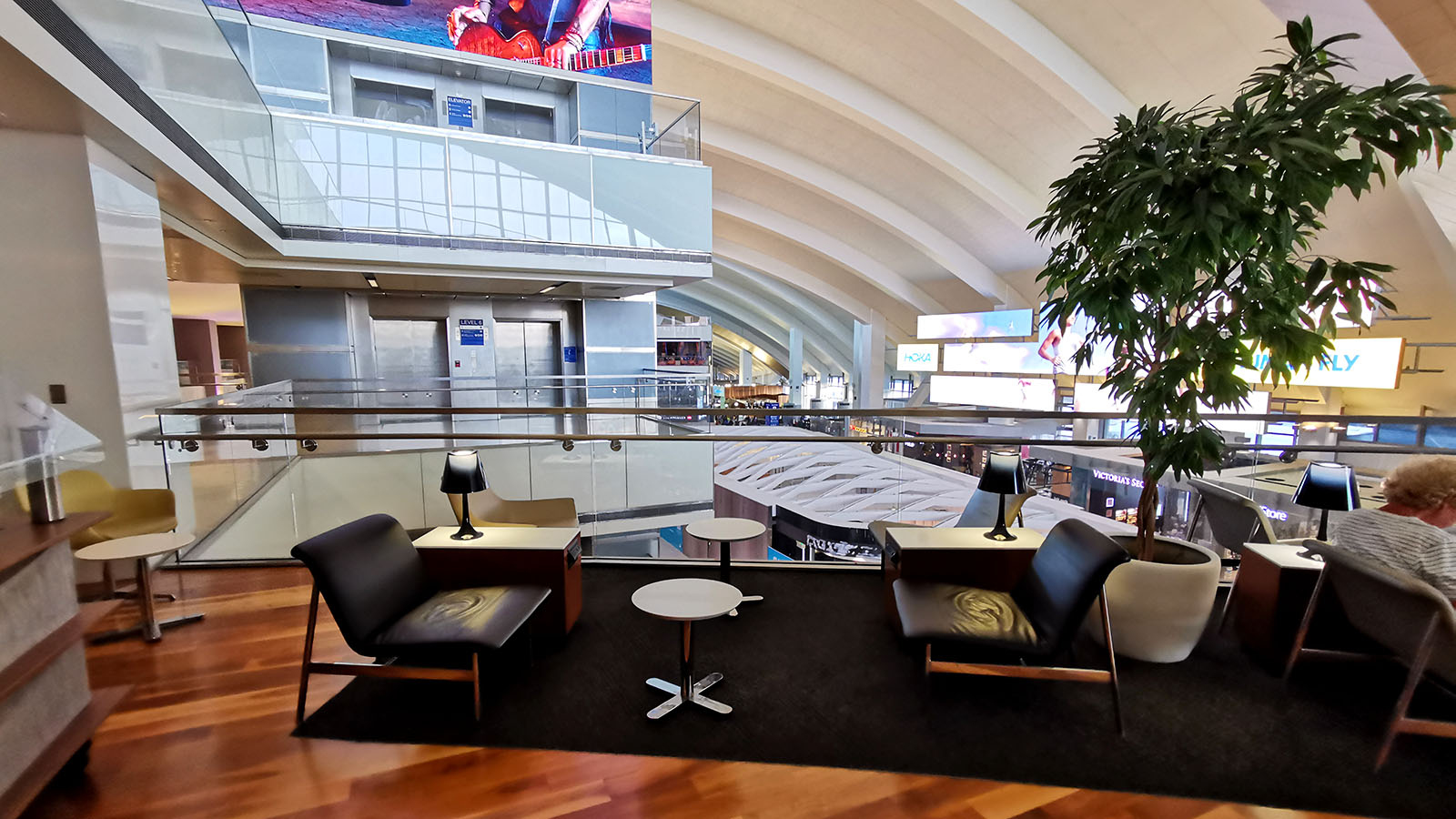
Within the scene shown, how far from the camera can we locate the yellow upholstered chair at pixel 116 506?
3.51 metres

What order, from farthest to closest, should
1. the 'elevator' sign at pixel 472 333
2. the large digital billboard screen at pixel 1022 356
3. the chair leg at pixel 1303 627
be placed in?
the large digital billboard screen at pixel 1022 356 < the 'elevator' sign at pixel 472 333 < the chair leg at pixel 1303 627

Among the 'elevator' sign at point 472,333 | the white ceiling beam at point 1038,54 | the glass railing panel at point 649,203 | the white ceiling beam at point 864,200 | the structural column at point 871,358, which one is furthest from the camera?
the structural column at point 871,358

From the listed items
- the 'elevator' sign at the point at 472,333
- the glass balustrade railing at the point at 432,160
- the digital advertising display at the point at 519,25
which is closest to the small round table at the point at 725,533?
the glass balustrade railing at the point at 432,160

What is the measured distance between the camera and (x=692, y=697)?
2.54m

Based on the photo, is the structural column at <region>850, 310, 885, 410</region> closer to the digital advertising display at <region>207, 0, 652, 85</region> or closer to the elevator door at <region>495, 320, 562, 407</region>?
the elevator door at <region>495, 320, 562, 407</region>

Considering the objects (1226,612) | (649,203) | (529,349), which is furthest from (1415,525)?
(529,349)

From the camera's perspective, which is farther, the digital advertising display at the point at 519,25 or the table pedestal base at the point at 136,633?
the digital advertising display at the point at 519,25

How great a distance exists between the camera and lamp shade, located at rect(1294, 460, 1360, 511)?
317 centimetres

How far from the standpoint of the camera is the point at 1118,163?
260 centimetres

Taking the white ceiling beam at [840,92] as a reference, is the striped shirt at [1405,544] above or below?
below

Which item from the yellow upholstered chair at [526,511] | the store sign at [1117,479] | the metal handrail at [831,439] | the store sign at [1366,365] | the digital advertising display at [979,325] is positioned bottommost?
→ the store sign at [1117,479]

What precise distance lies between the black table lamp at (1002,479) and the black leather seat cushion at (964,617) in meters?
0.39

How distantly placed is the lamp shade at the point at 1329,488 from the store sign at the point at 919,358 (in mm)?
16156

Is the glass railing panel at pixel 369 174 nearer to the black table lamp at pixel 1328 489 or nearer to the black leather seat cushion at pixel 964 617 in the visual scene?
the black leather seat cushion at pixel 964 617
